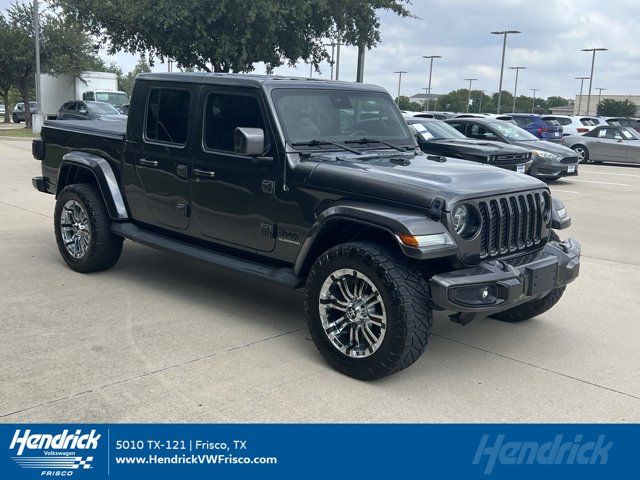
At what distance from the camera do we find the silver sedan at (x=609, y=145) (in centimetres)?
2088

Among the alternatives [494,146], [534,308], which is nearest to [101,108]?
[494,146]

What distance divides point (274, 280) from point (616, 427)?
7.72 feet

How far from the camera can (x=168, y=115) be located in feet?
18.7

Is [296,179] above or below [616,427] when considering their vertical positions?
above

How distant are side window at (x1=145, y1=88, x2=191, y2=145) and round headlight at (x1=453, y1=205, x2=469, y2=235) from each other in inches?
97.5

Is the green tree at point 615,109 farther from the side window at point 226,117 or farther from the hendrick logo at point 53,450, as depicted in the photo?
the hendrick logo at point 53,450

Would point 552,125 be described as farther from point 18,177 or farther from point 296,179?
point 296,179

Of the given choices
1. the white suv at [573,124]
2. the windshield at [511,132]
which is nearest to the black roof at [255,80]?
the windshield at [511,132]

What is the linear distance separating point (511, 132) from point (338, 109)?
37.0ft

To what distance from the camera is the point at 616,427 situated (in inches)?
146

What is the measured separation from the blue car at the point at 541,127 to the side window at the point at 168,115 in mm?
18630

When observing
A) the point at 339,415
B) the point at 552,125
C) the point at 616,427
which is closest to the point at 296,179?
the point at 339,415

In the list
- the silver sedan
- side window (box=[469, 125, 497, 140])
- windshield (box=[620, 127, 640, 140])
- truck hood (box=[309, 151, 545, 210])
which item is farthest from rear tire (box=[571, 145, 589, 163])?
truck hood (box=[309, 151, 545, 210])

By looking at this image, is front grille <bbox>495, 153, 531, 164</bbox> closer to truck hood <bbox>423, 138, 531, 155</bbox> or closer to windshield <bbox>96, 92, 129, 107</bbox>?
truck hood <bbox>423, 138, 531, 155</bbox>
